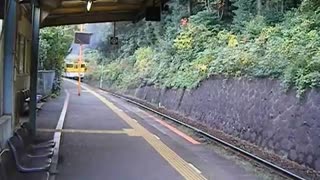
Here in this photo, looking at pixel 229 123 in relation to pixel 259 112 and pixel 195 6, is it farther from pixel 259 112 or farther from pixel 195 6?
pixel 195 6

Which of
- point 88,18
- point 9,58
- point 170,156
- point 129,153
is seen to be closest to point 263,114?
point 170,156

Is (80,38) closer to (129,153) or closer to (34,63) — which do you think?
(34,63)

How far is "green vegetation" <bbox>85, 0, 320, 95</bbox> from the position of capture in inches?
471

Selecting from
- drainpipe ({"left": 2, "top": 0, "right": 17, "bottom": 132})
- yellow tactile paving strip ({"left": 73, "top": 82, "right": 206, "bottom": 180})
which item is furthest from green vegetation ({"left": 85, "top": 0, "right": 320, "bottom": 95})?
drainpipe ({"left": 2, "top": 0, "right": 17, "bottom": 132})

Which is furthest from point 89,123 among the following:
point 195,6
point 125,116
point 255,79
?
point 195,6

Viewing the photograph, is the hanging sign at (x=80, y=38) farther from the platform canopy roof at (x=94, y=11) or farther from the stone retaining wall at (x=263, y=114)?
the stone retaining wall at (x=263, y=114)

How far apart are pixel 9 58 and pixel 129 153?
10.7 ft

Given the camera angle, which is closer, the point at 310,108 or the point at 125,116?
the point at 310,108

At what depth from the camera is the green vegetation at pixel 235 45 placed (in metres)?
12.0

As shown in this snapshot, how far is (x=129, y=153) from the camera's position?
10898 millimetres

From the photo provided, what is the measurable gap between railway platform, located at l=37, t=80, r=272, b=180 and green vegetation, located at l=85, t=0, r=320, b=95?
2455 mm

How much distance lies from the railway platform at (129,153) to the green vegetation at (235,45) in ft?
8.05

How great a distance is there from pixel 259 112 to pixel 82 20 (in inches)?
327

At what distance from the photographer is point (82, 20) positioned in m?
18.7
